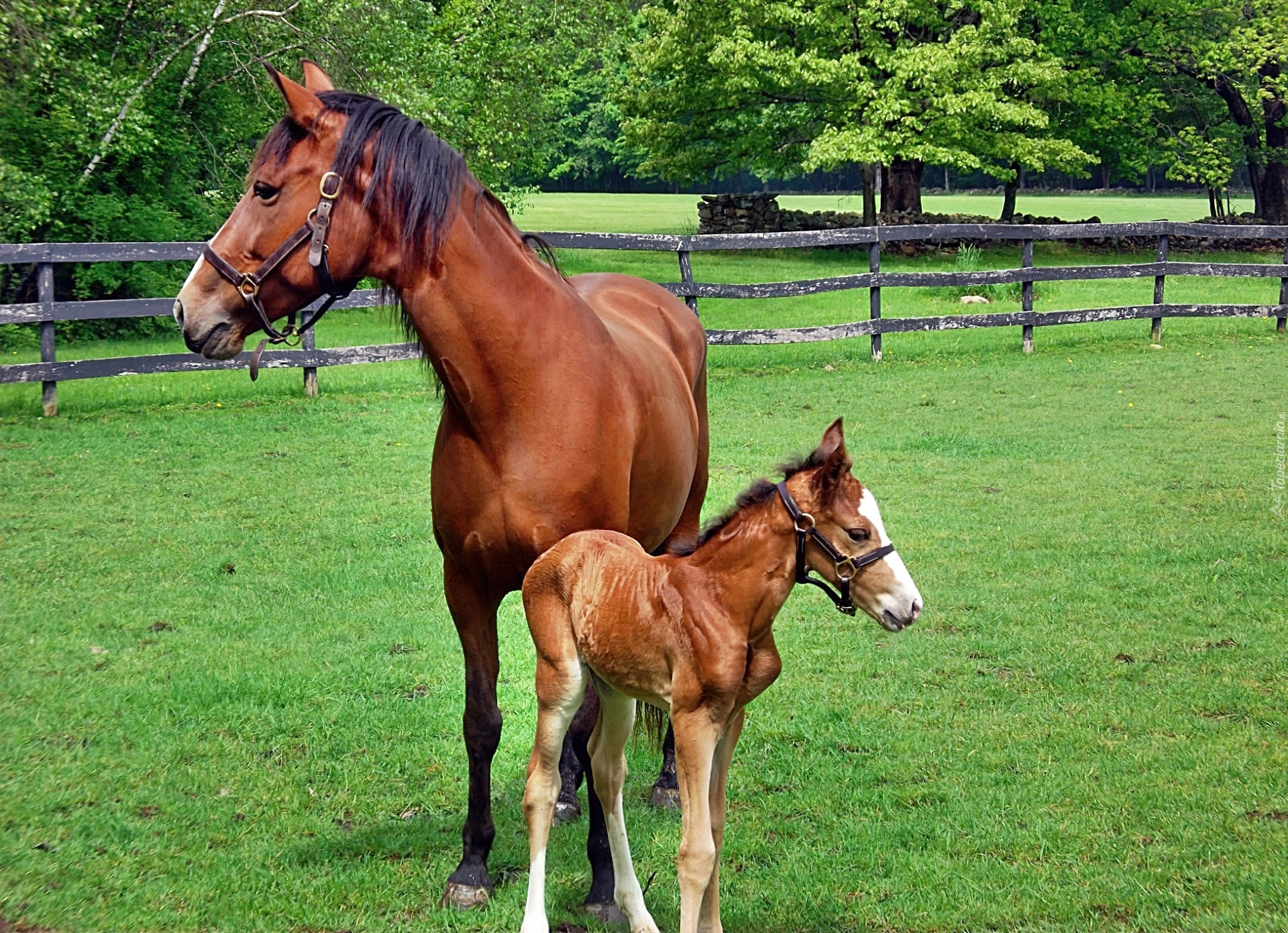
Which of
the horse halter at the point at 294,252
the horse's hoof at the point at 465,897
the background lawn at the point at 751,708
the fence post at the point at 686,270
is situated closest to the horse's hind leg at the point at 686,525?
the background lawn at the point at 751,708

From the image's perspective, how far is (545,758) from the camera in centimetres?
347

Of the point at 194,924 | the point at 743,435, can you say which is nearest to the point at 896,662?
the point at 194,924

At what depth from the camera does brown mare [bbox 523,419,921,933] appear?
123 inches

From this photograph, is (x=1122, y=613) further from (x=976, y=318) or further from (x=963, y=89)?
(x=963, y=89)

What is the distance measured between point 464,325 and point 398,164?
20.3 inches

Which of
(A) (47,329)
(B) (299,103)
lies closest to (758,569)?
(B) (299,103)

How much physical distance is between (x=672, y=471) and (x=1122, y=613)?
3.34 m

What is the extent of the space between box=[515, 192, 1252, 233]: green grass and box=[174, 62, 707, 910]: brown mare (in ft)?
91.4

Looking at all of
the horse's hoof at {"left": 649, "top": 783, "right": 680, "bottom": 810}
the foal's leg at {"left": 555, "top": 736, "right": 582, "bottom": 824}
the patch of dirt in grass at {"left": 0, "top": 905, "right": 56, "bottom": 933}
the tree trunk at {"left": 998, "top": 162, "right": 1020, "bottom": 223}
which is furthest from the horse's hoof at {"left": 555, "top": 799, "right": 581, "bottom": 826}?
the tree trunk at {"left": 998, "top": 162, "right": 1020, "bottom": 223}

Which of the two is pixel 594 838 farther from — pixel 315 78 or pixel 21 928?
pixel 315 78

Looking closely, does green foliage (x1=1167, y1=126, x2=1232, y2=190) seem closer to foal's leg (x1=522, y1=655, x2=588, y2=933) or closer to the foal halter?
the foal halter

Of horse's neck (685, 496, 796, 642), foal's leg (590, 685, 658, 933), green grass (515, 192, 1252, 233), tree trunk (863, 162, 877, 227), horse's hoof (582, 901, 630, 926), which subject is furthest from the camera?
green grass (515, 192, 1252, 233)

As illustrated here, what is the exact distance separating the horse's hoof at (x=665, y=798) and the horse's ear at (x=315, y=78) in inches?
114

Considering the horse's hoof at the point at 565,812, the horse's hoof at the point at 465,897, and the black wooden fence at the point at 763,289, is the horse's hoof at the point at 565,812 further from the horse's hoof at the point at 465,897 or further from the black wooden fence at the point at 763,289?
the black wooden fence at the point at 763,289
